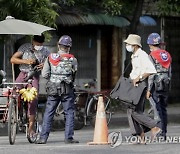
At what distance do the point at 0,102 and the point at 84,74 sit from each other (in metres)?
12.1

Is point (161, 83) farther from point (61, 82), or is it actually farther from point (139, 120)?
point (61, 82)

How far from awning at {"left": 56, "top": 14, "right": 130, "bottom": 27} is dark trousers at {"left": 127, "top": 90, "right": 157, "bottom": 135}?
10273mm

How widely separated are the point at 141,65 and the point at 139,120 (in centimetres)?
91

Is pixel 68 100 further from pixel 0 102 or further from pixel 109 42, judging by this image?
pixel 109 42

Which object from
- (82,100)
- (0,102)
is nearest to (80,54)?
(82,100)

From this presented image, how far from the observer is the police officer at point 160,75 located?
43.2ft

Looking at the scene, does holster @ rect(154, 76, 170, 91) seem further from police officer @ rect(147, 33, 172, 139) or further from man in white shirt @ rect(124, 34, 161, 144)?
man in white shirt @ rect(124, 34, 161, 144)

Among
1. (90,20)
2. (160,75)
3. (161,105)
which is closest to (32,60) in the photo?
(160,75)

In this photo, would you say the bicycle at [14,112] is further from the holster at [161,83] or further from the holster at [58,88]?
the holster at [161,83]

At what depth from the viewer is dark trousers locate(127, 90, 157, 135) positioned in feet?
39.8

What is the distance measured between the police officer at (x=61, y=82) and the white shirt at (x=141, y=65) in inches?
40.3

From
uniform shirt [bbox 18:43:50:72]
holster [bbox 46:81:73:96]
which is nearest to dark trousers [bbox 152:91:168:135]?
holster [bbox 46:81:73:96]

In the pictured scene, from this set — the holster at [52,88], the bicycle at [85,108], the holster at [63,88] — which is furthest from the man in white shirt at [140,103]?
the bicycle at [85,108]

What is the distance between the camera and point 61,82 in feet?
40.5
